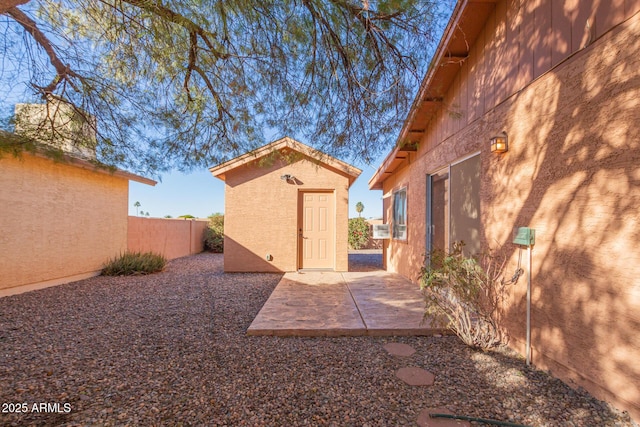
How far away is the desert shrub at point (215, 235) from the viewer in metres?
14.9

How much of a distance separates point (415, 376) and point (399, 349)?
1.93 ft

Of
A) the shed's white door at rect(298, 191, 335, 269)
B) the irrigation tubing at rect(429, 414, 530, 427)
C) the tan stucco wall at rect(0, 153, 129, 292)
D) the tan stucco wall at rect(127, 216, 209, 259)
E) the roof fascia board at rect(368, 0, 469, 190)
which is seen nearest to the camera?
the irrigation tubing at rect(429, 414, 530, 427)

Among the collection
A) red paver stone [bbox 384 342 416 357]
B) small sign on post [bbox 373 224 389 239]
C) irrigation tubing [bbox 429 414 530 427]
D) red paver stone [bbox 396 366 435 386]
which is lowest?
red paver stone [bbox 384 342 416 357]

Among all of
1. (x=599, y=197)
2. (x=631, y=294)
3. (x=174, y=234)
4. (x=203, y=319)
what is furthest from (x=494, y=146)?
(x=174, y=234)

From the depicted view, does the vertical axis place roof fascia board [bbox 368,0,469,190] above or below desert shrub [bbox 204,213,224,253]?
above

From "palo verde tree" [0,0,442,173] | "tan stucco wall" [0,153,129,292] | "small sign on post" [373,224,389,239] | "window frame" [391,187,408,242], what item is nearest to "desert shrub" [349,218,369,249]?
"small sign on post" [373,224,389,239]

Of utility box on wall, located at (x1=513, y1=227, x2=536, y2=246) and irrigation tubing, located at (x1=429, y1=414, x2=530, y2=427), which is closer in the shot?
irrigation tubing, located at (x1=429, y1=414, x2=530, y2=427)

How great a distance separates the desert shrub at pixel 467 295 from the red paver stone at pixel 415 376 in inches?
27.2

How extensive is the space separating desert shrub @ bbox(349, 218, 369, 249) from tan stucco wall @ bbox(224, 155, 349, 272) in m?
7.91

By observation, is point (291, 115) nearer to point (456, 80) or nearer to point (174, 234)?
point (456, 80)

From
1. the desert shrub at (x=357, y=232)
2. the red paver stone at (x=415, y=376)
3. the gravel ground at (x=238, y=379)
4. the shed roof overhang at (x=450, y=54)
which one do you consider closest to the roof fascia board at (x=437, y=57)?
the shed roof overhang at (x=450, y=54)

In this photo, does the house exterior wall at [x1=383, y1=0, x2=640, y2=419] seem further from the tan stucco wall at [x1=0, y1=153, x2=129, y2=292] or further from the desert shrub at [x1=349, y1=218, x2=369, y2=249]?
the desert shrub at [x1=349, y1=218, x2=369, y2=249]

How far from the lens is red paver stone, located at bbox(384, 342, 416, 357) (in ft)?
10.3

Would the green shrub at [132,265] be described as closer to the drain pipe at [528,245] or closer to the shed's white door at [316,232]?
the shed's white door at [316,232]
